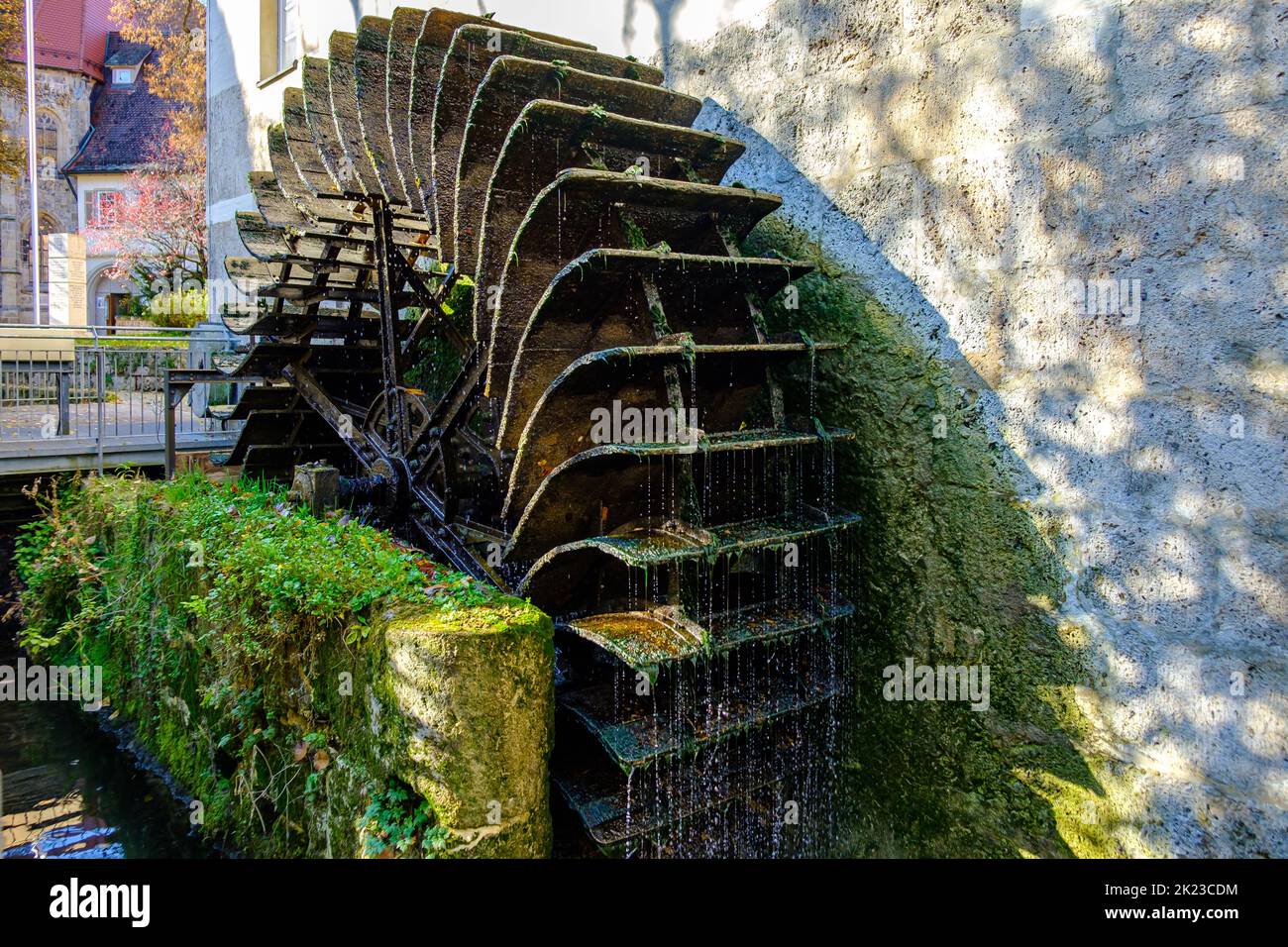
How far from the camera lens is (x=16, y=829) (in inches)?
179

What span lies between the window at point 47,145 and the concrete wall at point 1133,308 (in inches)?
1226

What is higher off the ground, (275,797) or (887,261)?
(887,261)

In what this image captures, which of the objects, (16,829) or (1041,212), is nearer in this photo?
(1041,212)

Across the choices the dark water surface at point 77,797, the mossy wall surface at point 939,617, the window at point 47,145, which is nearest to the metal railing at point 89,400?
the dark water surface at point 77,797

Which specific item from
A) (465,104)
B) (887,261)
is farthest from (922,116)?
(465,104)

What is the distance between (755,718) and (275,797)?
2.25 m

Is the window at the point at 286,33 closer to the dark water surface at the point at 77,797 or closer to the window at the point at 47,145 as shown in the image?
the dark water surface at the point at 77,797

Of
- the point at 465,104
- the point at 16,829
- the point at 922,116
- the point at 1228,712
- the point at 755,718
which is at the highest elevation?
the point at 465,104

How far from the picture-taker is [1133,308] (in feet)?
10.3

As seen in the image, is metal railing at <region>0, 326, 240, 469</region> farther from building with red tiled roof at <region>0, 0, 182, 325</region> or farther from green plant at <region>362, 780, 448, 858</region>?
building with red tiled roof at <region>0, 0, 182, 325</region>

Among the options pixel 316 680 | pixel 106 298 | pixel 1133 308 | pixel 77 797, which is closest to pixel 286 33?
pixel 77 797

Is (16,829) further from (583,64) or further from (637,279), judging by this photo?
(583,64)

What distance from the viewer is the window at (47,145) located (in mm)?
26219

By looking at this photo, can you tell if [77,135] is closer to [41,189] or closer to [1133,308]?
[41,189]
